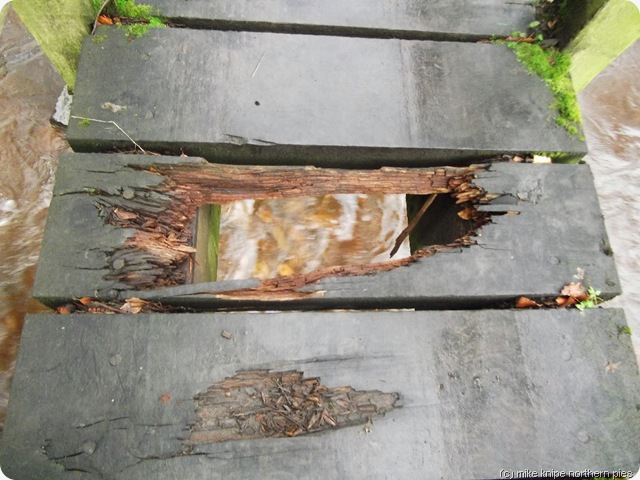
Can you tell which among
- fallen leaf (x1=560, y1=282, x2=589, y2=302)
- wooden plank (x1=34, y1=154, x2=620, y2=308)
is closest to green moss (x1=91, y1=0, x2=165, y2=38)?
wooden plank (x1=34, y1=154, x2=620, y2=308)

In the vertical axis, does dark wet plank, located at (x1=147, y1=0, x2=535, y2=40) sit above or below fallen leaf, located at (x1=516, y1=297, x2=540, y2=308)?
above

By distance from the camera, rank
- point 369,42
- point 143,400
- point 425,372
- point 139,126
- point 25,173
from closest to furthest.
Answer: point 143,400
point 425,372
point 139,126
point 369,42
point 25,173

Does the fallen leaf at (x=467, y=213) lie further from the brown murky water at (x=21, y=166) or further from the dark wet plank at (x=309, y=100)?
the brown murky water at (x=21, y=166)

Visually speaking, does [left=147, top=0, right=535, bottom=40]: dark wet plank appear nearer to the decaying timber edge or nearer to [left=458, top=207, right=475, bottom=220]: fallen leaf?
the decaying timber edge

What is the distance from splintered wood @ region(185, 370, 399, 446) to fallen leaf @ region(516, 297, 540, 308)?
87cm

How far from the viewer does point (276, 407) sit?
2.15 metres

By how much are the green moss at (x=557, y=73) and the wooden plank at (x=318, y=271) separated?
0.32 m

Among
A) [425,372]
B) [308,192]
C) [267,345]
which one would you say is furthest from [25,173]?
[425,372]

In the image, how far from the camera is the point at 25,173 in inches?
177

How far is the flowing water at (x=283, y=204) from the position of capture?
4.37 meters

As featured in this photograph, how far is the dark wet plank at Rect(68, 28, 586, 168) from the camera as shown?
256cm

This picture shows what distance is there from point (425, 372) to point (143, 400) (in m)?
1.40

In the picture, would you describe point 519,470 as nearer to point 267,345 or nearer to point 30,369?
point 267,345

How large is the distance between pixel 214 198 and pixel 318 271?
784 mm
